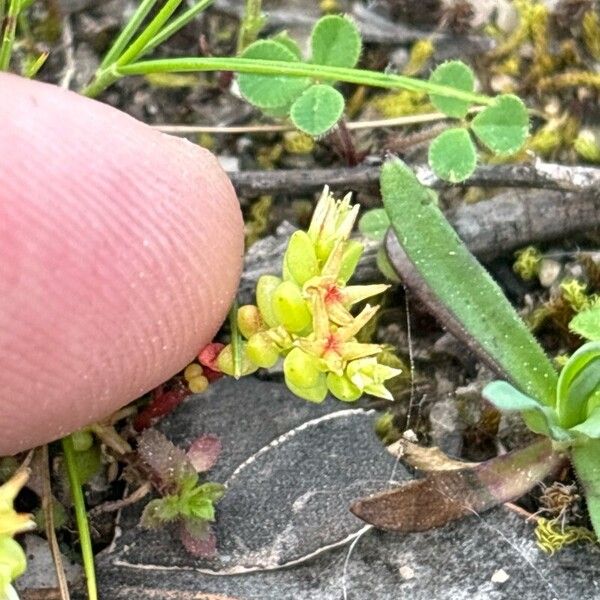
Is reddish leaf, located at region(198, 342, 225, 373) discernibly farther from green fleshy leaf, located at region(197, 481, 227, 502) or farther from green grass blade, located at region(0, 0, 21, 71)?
green grass blade, located at region(0, 0, 21, 71)

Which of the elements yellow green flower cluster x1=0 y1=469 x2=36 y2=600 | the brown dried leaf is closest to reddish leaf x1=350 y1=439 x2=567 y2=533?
the brown dried leaf

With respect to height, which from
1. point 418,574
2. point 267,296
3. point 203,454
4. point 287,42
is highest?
point 287,42

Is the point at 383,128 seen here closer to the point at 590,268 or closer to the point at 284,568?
the point at 590,268

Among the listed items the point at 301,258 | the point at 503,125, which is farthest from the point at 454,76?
the point at 301,258

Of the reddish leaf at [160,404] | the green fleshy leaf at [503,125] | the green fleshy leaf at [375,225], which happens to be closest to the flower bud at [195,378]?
the reddish leaf at [160,404]

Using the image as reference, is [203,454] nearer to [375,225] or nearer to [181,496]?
[181,496]

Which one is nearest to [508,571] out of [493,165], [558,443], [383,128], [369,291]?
[558,443]
